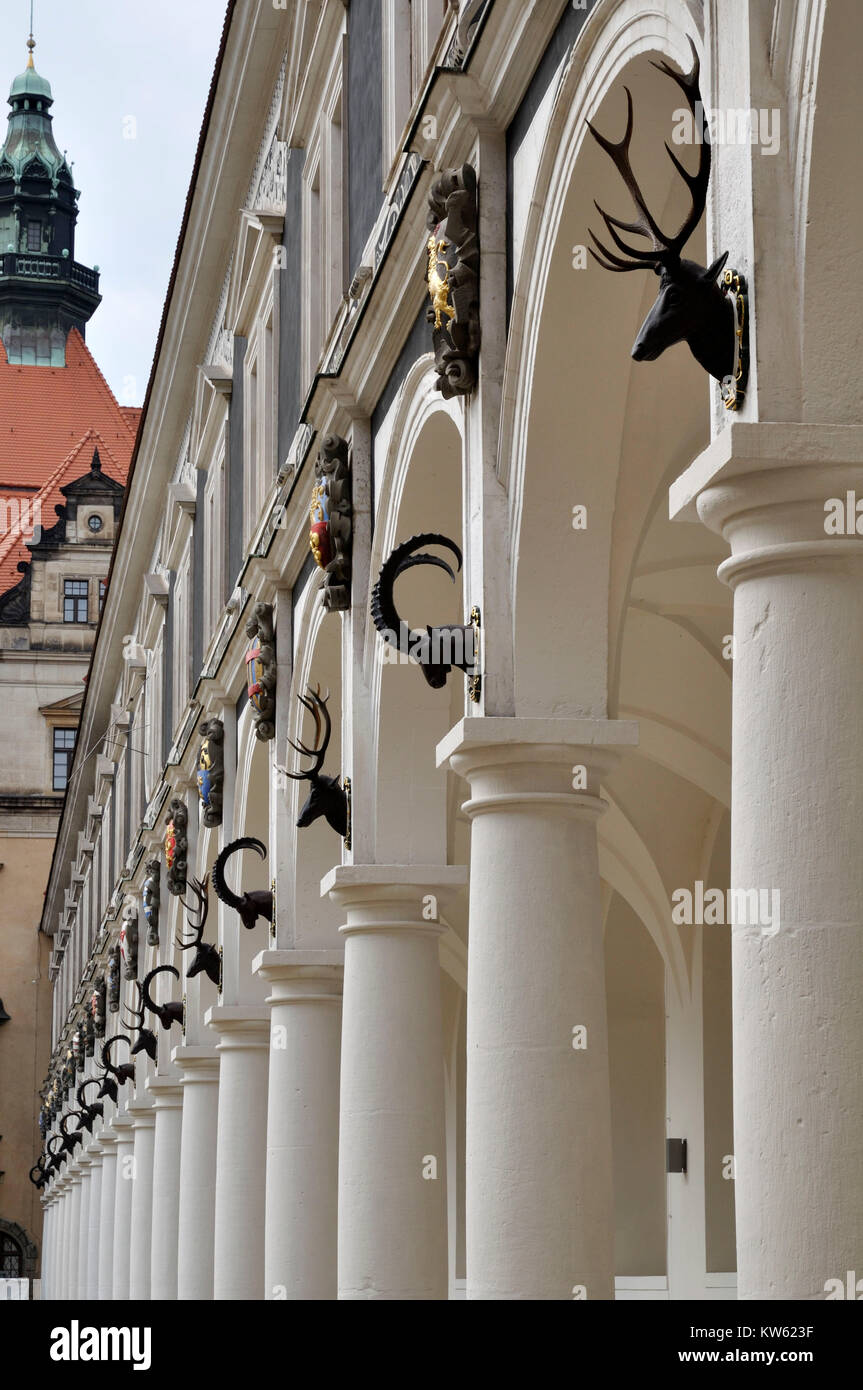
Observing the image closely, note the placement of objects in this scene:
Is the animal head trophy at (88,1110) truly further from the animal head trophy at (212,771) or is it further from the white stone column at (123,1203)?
the animal head trophy at (212,771)

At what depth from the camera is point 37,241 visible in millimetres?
69125

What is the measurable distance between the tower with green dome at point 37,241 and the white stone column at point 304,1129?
5307 cm

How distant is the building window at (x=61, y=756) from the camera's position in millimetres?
56188

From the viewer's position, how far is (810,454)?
17.5 ft

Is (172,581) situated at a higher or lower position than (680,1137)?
higher

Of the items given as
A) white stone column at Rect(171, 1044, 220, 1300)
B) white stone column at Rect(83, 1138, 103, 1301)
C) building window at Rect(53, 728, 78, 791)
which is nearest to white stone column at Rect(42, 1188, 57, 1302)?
building window at Rect(53, 728, 78, 791)

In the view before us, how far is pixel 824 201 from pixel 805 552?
87cm

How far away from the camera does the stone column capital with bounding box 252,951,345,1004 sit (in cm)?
1427

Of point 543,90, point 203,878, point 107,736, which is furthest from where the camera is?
point 107,736

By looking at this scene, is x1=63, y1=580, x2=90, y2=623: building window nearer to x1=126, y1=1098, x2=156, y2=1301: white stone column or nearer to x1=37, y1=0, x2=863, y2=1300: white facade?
x1=126, y1=1098, x2=156, y2=1301: white stone column

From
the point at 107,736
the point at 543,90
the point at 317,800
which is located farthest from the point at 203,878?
the point at 107,736

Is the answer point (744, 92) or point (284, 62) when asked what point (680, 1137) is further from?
point (744, 92)

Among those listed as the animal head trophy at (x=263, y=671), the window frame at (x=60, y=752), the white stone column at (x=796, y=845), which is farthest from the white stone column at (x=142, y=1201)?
the window frame at (x=60, y=752)
